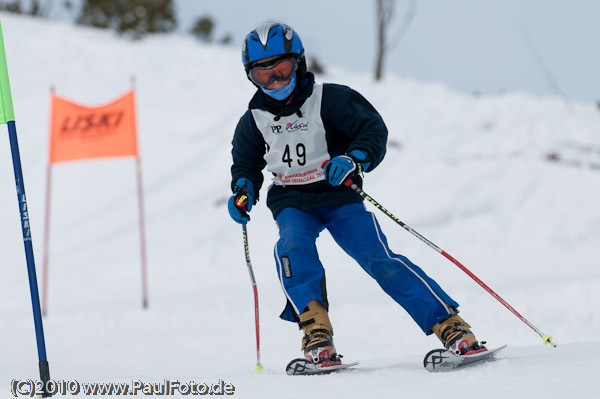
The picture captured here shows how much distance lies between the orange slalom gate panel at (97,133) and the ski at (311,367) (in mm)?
5636

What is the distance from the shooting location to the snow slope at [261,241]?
4.14 metres

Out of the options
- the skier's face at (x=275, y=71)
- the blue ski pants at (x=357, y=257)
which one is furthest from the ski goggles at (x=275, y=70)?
the blue ski pants at (x=357, y=257)

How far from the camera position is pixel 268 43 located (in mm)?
3463

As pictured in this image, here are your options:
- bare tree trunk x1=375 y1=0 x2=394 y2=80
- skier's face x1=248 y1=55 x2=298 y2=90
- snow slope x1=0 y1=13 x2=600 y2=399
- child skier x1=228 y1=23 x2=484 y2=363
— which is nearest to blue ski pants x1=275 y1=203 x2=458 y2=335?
child skier x1=228 y1=23 x2=484 y2=363

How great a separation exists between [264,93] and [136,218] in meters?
8.35

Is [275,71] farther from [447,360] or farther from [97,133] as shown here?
[97,133]

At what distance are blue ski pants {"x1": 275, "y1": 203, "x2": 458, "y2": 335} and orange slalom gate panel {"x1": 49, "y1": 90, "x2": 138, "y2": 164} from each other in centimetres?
509

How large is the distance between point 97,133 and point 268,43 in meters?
5.32

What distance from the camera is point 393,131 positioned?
1346 centimetres

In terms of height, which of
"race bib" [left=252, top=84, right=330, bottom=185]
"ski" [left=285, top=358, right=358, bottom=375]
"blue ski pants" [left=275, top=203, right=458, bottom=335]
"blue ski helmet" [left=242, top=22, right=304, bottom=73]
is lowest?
"ski" [left=285, top=358, right=358, bottom=375]

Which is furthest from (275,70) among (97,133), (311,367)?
(97,133)

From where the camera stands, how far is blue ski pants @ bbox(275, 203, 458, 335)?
3211 millimetres

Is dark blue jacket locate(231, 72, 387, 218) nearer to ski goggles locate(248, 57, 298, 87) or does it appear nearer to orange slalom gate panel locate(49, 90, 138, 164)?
ski goggles locate(248, 57, 298, 87)

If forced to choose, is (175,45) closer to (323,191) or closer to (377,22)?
(377,22)
